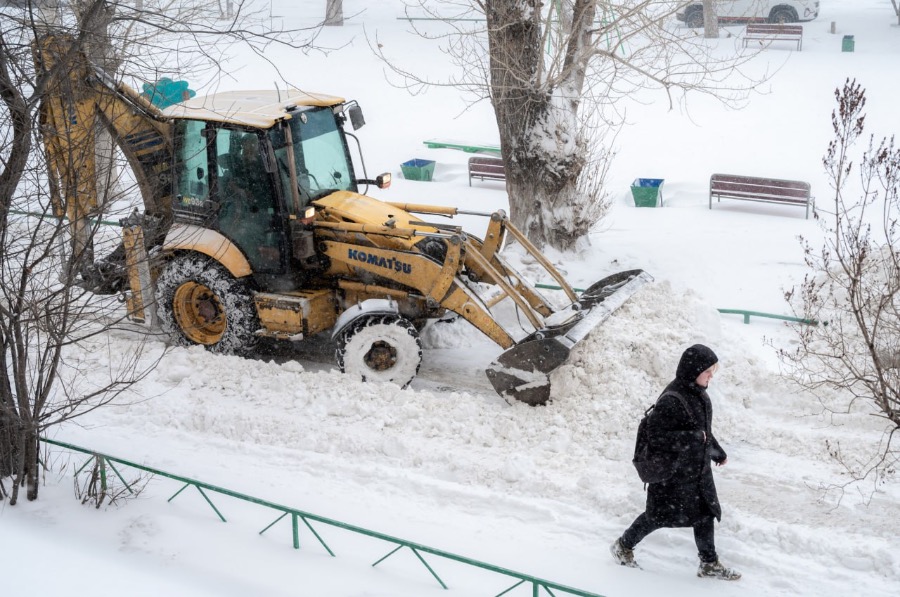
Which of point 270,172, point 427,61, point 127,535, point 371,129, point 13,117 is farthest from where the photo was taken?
point 427,61

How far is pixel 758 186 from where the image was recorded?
14758mm

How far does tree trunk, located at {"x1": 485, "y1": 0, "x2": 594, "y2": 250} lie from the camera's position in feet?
36.2

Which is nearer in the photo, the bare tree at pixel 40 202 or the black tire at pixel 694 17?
the bare tree at pixel 40 202

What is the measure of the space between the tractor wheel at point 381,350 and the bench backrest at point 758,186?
28.0ft

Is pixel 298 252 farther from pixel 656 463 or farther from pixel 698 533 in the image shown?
pixel 698 533

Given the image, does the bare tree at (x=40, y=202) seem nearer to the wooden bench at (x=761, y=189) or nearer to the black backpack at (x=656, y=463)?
the black backpack at (x=656, y=463)

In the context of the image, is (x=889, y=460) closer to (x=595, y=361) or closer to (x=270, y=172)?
(x=595, y=361)

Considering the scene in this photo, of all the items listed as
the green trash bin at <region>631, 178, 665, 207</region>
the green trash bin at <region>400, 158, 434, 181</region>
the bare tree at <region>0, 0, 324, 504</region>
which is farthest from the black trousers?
the green trash bin at <region>400, 158, 434, 181</region>

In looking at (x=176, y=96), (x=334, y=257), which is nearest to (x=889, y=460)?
(x=334, y=257)

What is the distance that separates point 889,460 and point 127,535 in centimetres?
559

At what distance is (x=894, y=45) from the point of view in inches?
Result: 1059

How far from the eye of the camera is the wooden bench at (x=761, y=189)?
14.5m

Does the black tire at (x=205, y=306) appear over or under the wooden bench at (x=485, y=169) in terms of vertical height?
under

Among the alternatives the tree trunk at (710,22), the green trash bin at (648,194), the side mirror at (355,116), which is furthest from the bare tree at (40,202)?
the tree trunk at (710,22)
